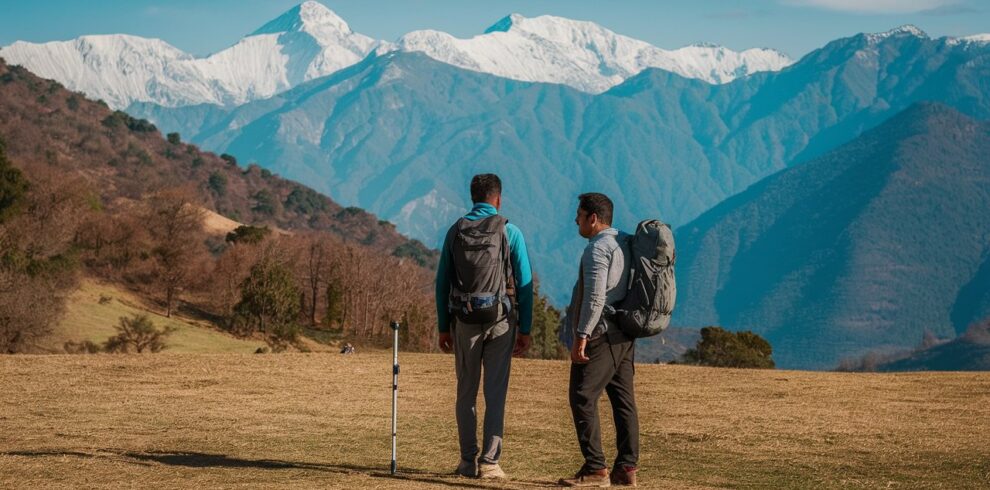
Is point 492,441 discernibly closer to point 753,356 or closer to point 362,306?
point 753,356

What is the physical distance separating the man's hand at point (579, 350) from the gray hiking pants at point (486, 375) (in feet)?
2.59

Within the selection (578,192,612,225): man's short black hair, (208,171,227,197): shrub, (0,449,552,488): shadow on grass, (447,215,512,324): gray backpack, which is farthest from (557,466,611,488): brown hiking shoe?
(208,171,227,197): shrub

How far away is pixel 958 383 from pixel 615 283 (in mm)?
13600

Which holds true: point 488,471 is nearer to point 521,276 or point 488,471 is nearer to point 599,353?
point 599,353

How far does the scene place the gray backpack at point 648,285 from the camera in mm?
11227

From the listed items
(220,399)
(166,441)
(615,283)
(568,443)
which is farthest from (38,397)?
(615,283)

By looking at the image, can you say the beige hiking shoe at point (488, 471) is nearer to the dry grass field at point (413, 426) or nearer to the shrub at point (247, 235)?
the dry grass field at point (413, 426)

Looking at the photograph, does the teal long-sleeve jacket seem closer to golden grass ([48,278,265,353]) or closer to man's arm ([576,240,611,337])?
man's arm ([576,240,611,337])

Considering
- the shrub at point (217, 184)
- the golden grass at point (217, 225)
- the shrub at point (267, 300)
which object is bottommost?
the shrub at point (267, 300)

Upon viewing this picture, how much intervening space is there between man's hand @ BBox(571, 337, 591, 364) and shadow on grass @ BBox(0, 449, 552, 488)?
4.33 ft

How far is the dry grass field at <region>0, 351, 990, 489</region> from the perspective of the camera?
12.3 metres

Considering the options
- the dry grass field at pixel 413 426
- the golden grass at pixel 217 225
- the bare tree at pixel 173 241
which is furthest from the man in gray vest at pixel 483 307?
the golden grass at pixel 217 225

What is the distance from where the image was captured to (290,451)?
1366 cm

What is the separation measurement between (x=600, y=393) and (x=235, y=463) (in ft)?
13.3
